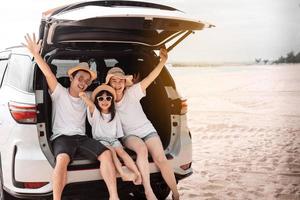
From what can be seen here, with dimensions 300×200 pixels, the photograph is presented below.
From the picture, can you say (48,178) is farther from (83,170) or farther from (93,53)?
(93,53)

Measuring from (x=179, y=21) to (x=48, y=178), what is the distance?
1.53m

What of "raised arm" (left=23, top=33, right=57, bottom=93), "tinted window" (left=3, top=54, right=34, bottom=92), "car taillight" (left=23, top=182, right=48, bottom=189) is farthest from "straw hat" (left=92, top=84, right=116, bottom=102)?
→ "car taillight" (left=23, top=182, right=48, bottom=189)

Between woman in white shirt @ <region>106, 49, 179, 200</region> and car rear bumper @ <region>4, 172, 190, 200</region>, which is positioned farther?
woman in white shirt @ <region>106, 49, 179, 200</region>

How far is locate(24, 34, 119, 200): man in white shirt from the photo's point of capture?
3.36 metres

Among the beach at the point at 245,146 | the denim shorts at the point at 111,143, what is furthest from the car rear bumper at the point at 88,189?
the beach at the point at 245,146

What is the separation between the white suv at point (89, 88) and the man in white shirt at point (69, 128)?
7 cm

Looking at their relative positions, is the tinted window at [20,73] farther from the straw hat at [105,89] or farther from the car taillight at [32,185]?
the car taillight at [32,185]

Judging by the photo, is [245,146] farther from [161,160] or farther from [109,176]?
[109,176]

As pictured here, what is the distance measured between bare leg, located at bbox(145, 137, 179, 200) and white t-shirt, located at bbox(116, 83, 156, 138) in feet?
0.45

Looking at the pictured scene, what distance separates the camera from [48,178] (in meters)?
3.32

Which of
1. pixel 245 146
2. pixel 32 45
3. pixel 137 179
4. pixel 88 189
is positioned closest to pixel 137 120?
pixel 137 179

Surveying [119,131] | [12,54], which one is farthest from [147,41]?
[12,54]

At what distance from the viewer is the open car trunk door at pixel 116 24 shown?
326cm

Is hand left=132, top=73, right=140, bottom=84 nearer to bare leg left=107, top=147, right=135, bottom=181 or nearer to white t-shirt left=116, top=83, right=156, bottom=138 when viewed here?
white t-shirt left=116, top=83, right=156, bottom=138
